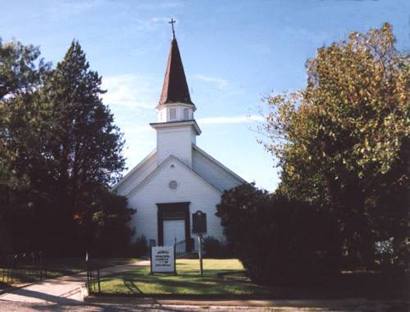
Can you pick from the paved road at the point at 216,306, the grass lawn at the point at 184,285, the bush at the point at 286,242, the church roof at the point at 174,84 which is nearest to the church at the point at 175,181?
the church roof at the point at 174,84

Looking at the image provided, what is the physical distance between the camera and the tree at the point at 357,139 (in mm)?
14344

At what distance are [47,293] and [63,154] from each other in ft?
79.6

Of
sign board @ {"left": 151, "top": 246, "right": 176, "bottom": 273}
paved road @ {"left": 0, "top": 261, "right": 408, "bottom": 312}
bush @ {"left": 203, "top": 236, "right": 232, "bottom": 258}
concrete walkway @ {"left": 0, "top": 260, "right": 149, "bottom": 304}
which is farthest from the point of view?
bush @ {"left": 203, "top": 236, "right": 232, "bottom": 258}

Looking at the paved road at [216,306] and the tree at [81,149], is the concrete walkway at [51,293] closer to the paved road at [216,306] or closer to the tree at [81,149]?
the paved road at [216,306]

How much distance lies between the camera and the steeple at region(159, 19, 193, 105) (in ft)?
135

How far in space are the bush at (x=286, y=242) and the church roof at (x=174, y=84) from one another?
998 inches

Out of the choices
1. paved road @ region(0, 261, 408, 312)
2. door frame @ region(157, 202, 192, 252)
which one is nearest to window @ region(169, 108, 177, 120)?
door frame @ region(157, 202, 192, 252)

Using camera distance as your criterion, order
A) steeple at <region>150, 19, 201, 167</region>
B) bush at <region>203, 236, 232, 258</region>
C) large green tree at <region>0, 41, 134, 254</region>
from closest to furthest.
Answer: large green tree at <region>0, 41, 134, 254</region> < bush at <region>203, 236, 232, 258</region> < steeple at <region>150, 19, 201, 167</region>

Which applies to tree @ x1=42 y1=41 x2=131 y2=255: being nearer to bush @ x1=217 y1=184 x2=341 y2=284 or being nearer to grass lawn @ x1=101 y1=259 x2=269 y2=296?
grass lawn @ x1=101 y1=259 x2=269 y2=296

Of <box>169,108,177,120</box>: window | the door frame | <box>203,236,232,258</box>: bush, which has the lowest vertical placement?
<box>203,236,232,258</box>: bush

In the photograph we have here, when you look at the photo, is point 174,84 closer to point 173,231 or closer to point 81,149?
point 81,149

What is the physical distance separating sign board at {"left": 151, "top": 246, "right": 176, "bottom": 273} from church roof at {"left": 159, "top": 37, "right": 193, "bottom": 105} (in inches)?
903

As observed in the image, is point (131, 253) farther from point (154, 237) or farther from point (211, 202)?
point (211, 202)

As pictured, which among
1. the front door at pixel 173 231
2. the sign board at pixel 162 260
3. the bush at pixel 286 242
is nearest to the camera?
the bush at pixel 286 242
